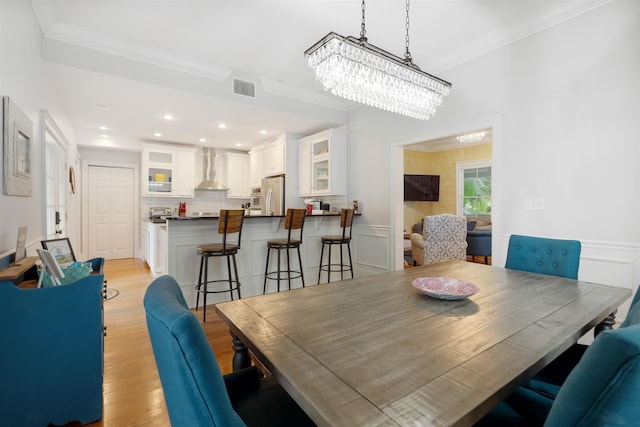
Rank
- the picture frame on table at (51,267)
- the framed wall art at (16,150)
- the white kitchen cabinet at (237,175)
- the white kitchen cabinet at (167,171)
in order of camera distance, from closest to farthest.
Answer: the picture frame on table at (51,267)
the framed wall art at (16,150)
the white kitchen cabinet at (167,171)
the white kitchen cabinet at (237,175)

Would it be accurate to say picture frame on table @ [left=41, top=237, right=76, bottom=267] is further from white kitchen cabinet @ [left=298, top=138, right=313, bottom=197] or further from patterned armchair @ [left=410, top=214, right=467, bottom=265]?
patterned armchair @ [left=410, top=214, right=467, bottom=265]

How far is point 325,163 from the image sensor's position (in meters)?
4.77

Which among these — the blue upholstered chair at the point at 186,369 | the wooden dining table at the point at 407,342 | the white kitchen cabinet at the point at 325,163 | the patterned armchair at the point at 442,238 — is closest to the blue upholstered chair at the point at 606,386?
the wooden dining table at the point at 407,342

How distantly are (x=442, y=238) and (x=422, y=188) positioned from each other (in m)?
2.80

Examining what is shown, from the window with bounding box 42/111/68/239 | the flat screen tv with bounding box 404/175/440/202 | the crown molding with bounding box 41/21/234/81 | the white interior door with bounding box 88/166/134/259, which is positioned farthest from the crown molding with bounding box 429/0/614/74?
the white interior door with bounding box 88/166/134/259

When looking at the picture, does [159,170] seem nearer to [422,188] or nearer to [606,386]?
[422,188]

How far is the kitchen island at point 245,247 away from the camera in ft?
10.9

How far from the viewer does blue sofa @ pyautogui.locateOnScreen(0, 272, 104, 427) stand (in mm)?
1382

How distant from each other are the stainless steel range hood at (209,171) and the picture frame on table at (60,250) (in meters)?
4.22

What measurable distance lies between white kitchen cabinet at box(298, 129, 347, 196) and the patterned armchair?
1514 millimetres

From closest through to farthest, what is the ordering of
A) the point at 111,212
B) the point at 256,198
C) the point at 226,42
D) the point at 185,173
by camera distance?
the point at 226,42
the point at 185,173
the point at 256,198
the point at 111,212

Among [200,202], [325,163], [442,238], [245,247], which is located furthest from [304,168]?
[200,202]

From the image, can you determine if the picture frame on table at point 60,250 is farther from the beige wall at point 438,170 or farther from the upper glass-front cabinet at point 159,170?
the beige wall at point 438,170

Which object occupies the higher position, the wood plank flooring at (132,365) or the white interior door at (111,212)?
the white interior door at (111,212)
